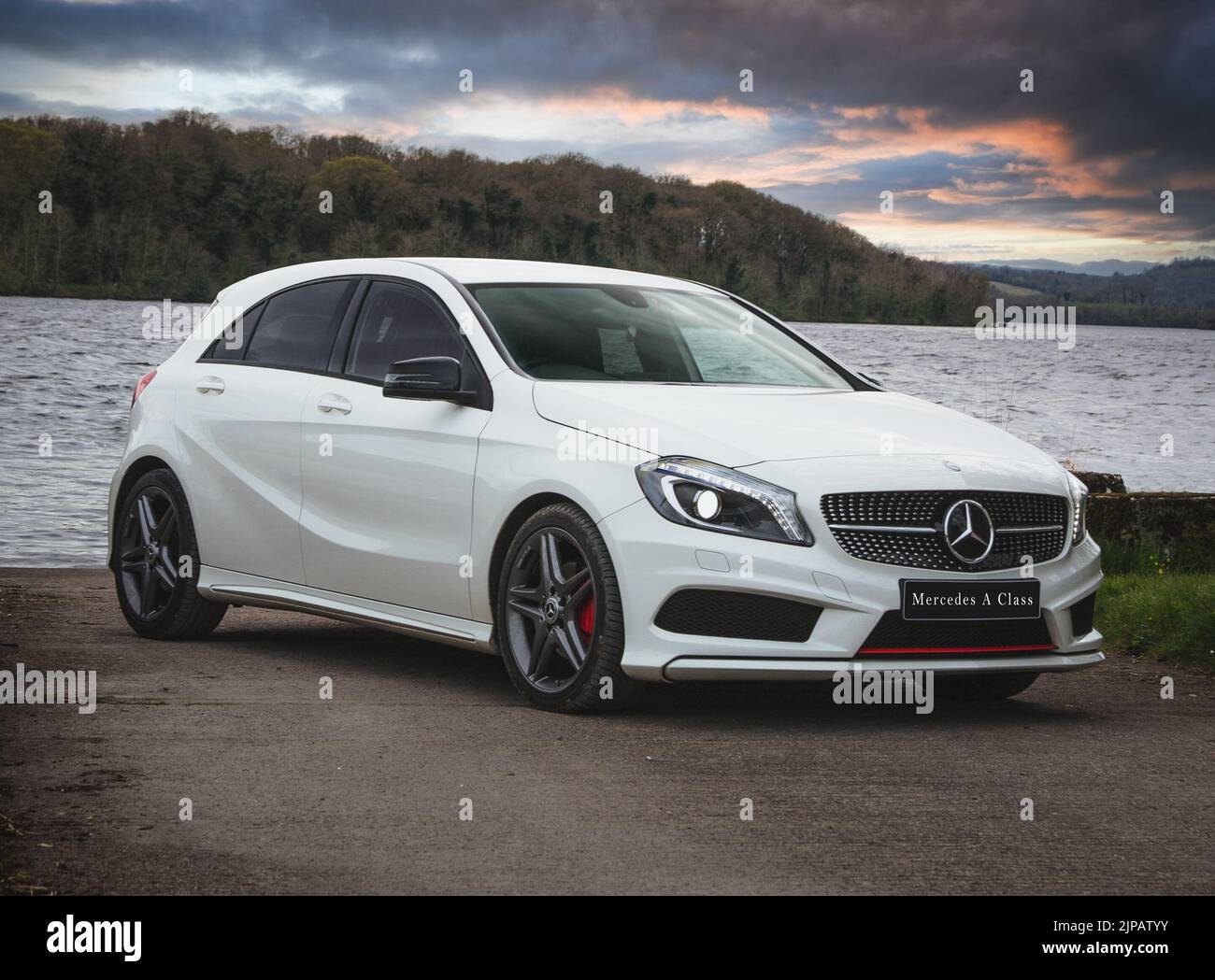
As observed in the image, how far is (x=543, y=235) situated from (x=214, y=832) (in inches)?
6265

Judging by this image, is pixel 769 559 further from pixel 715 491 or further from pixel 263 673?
pixel 263 673

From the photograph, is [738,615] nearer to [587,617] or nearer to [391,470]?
[587,617]

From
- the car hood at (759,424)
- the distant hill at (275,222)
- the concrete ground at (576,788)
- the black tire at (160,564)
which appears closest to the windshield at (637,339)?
the car hood at (759,424)

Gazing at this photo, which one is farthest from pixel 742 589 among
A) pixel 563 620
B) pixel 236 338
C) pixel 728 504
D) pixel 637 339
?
pixel 236 338

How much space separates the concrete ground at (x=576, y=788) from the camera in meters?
4.16

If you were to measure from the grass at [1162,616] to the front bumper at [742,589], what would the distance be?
2938 millimetres

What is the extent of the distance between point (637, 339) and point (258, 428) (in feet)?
6.14

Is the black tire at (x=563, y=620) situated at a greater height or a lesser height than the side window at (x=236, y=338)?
lesser

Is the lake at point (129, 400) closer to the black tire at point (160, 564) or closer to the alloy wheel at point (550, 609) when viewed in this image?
the black tire at point (160, 564)

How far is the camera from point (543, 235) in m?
162

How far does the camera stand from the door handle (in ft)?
23.9

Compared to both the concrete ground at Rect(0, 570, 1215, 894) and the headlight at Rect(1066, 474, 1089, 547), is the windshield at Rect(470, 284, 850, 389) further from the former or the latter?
the concrete ground at Rect(0, 570, 1215, 894)

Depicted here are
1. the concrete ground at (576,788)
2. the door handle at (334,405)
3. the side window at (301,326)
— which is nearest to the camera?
the concrete ground at (576,788)
